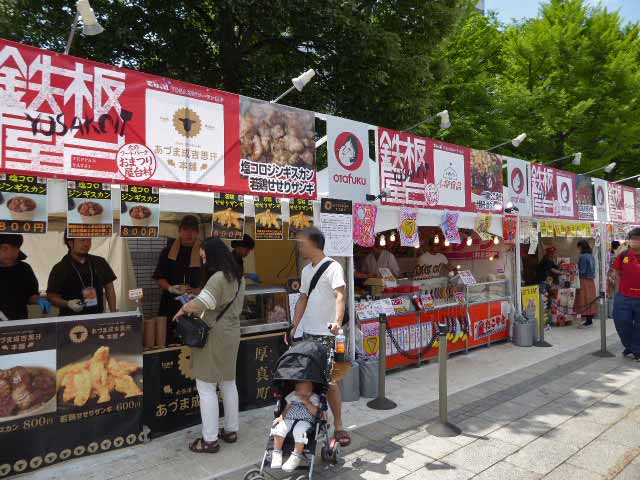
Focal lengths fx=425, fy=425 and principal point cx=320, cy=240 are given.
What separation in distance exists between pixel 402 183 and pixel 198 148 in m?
3.23

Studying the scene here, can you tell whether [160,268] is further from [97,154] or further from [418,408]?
[418,408]

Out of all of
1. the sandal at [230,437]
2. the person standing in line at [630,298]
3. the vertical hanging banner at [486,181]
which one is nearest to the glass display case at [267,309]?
the sandal at [230,437]

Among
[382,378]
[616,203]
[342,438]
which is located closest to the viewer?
[342,438]

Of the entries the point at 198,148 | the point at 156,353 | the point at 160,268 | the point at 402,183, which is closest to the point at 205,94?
the point at 198,148

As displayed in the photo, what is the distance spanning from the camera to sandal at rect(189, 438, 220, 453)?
151 inches

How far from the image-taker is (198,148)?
454 cm

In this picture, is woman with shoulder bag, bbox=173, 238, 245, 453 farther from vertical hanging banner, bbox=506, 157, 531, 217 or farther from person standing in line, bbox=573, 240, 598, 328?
person standing in line, bbox=573, 240, 598, 328

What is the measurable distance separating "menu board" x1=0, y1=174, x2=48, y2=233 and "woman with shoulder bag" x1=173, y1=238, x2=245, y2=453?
4.52ft

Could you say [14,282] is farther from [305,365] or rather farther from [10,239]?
[305,365]

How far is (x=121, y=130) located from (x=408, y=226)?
4180mm

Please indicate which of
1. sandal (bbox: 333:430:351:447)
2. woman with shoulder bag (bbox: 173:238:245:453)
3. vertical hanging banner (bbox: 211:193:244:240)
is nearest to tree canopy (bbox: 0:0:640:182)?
vertical hanging banner (bbox: 211:193:244:240)

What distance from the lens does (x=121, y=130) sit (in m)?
4.07

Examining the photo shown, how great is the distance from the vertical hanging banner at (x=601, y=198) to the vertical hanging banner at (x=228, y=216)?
10.7m

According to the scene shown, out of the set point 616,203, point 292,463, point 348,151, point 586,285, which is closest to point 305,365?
point 292,463
